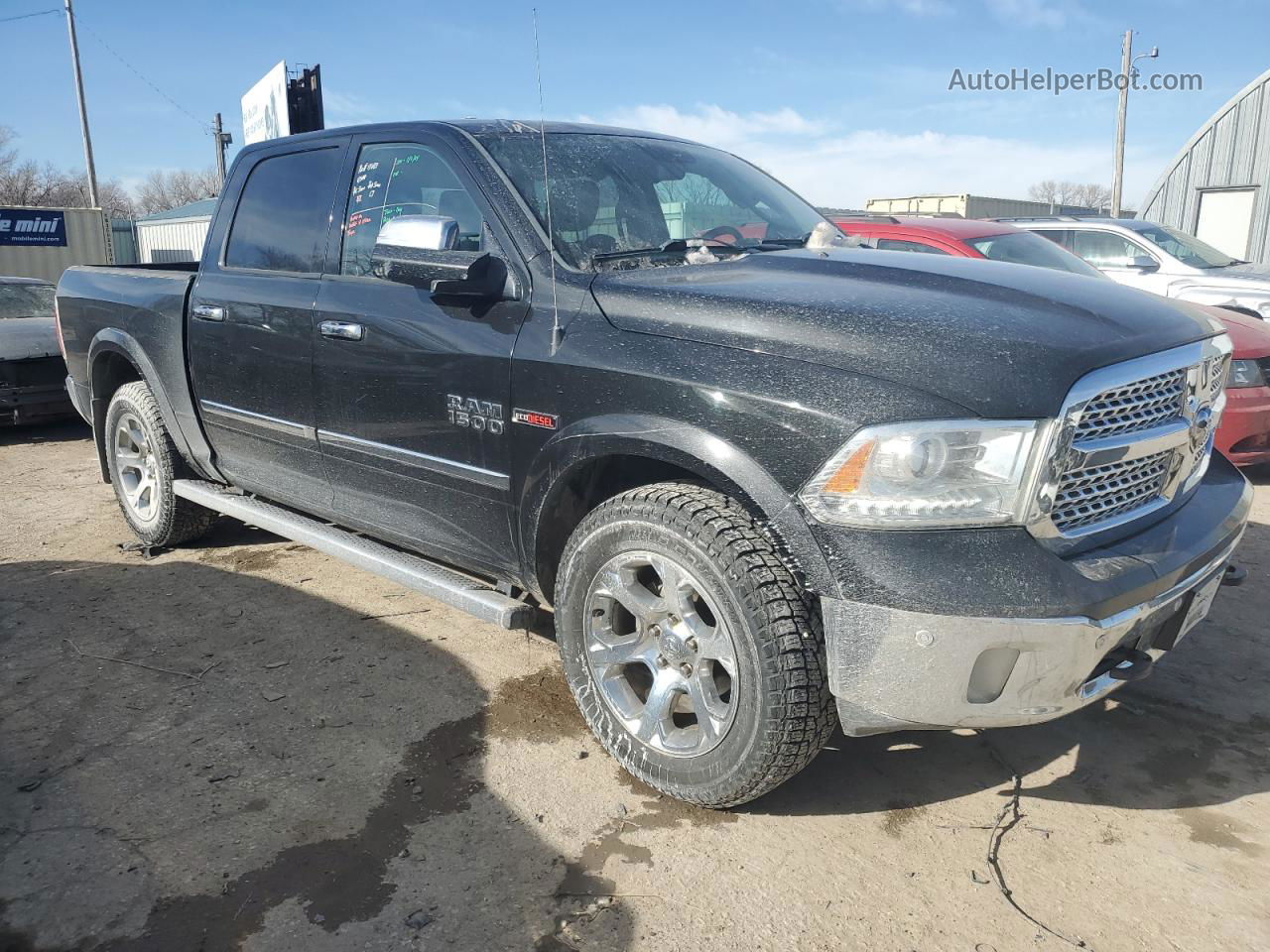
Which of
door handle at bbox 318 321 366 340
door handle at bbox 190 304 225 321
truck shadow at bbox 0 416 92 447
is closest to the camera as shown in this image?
door handle at bbox 318 321 366 340

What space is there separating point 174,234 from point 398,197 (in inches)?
1202

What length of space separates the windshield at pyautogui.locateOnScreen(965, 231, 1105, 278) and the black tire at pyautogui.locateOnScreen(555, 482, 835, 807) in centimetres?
494

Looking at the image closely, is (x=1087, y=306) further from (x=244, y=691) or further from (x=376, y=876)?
(x=244, y=691)

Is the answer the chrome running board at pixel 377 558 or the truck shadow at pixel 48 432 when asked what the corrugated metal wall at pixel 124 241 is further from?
the chrome running board at pixel 377 558

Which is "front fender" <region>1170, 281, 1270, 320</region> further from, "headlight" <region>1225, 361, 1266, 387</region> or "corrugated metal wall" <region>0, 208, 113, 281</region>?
"corrugated metal wall" <region>0, 208, 113, 281</region>

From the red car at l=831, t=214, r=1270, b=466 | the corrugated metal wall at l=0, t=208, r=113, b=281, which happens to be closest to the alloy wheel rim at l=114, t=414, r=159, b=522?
the red car at l=831, t=214, r=1270, b=466

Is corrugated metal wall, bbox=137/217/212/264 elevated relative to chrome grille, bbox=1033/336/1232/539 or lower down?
elevated

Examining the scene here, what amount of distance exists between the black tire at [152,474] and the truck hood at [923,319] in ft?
9.69

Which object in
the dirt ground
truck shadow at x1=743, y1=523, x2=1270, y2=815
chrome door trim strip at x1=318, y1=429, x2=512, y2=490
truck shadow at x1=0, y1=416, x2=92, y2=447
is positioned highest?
chrome door trim strip at x1=318, y1=429, x2=512, y2=490

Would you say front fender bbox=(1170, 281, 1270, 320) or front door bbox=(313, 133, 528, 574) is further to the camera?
front fender bbox=(1170, 281, 1270, 320)

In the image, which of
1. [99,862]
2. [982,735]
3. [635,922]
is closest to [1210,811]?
[982,735]

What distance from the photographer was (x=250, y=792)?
9.07 ft

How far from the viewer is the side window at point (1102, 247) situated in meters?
9.02

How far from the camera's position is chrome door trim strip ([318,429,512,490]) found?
299 centimetres
